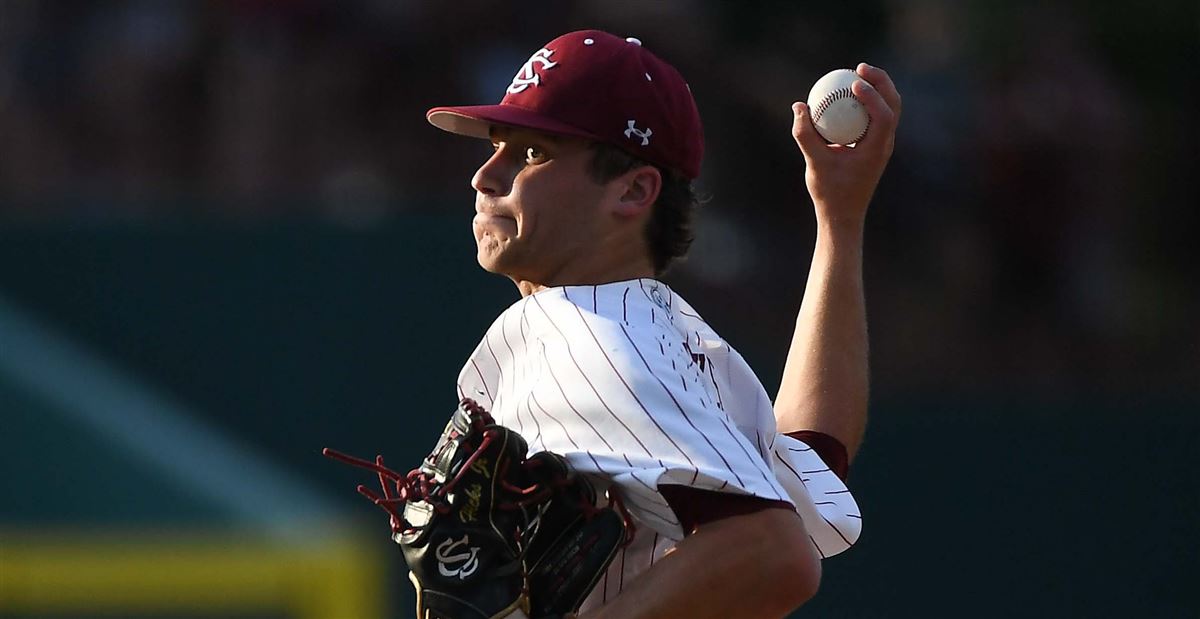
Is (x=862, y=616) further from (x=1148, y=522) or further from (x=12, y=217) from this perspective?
(x=12, y=217)

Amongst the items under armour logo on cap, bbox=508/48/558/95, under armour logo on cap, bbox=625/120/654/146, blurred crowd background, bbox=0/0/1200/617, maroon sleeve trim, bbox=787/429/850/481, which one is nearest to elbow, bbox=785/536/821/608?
maroon sleeve trim, bbox=787/429/850/481

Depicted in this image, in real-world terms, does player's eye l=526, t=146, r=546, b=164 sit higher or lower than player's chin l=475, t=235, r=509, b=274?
higher

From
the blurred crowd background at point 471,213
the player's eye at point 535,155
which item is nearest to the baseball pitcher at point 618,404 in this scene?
the player's eye at point 535,155

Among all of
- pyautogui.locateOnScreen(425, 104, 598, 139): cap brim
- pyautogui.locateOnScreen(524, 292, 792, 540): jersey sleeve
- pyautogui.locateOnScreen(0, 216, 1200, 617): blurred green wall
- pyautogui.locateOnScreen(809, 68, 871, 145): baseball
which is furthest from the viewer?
pyautogui.locateOnScreen(0, 216, 1200, 617): blurred green wall

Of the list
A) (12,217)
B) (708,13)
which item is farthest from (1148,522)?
(12,217)

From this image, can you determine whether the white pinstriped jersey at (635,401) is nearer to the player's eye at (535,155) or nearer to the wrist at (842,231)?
the player's eye at (535,155)

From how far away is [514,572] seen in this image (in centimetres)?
200

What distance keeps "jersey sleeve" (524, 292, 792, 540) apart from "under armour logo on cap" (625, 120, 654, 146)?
0.93 feet

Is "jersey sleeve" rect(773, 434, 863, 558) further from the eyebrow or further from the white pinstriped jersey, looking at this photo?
the eyebrow

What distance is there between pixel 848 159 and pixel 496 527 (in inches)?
34.4

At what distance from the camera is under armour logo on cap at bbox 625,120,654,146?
7.38 ft

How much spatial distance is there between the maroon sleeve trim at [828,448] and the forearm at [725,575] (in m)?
0.49

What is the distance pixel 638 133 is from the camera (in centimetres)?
226

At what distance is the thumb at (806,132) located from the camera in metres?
2.54
